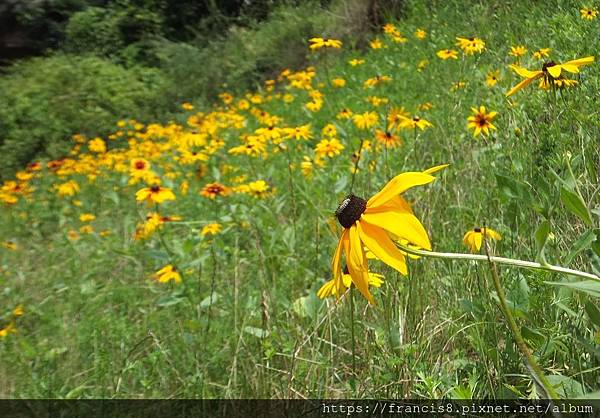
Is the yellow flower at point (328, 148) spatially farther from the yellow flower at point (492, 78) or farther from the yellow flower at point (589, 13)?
the yellow flower at point (589, 13)

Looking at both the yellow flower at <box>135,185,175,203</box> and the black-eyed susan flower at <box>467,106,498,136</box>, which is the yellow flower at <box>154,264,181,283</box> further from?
the black-eyed susan flower at <box>467,106,498,136</box>

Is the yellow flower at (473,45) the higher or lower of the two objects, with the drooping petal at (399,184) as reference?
lower

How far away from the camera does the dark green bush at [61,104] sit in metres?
6.12

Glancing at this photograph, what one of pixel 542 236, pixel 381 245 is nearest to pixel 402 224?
pixel 381 245

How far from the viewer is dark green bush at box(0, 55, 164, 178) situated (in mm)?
6121

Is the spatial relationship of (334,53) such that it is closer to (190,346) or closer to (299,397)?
(190,346)

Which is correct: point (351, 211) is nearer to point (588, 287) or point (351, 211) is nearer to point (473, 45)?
point (588, 287)

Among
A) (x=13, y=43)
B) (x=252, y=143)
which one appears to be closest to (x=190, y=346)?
(x=252, y=143)

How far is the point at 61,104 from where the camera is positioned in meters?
6.51

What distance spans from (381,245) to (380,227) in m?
0.03

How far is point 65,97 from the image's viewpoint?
6.59m

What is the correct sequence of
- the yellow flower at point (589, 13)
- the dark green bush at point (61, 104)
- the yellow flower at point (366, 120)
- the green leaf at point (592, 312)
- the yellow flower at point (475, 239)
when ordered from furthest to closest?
the dark green bush at point (61, 104) → the yellow flower at point (366, 120) → the yellow flower at point (589, 13) → the yellow flower at point (475, 239) → the green leaf at point (592, 312)

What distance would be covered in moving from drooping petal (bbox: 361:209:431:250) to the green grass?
0.24 metres

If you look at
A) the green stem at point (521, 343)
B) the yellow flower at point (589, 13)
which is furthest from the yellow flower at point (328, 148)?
the green stem at point (521, 343)
